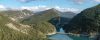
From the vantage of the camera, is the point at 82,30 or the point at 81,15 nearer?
the point at 82,30

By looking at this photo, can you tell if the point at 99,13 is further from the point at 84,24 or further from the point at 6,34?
the point at 6,34

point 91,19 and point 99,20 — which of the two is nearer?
point 99,20

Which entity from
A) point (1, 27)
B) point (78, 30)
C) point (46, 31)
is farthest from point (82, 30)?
point (1, 27)

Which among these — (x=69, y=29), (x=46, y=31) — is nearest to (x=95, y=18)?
(x=69, y=29)

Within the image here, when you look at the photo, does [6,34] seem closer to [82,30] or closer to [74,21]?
[82,30]

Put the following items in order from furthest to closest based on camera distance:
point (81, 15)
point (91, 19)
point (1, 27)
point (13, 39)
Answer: point (81, 15), point (91, 19), point (1, 27), point (13, 39)

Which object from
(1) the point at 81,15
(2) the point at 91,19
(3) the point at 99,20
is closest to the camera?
(3) the point at 99,20
